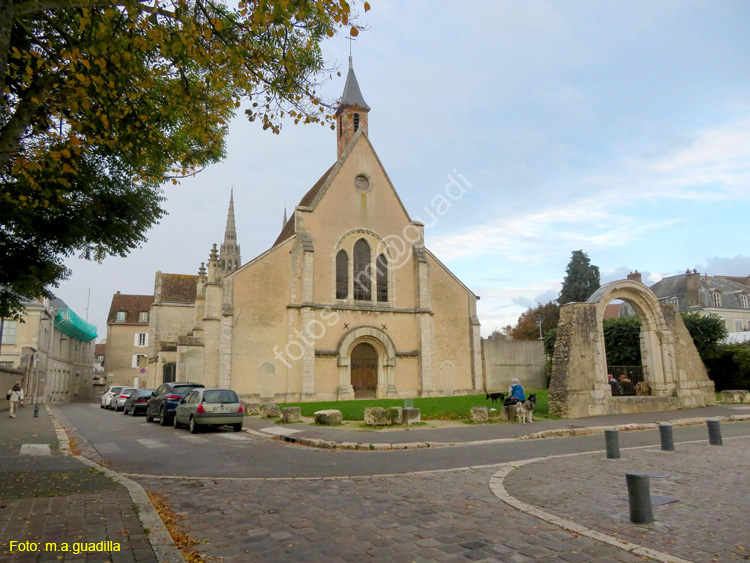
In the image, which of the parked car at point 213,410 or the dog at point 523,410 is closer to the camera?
the dog at point 523,410

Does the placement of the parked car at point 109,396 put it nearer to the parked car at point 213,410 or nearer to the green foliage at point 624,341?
the parked car at point 213,410

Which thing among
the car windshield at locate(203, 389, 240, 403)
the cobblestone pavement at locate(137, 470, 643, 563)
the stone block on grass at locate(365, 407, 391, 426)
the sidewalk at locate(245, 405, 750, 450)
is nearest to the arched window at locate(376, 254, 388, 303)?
the sidewalk at locate(245, 405, 750, 450)

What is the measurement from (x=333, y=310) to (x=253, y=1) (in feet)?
73.9

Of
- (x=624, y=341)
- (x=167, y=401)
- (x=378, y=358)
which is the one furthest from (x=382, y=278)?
(x=167, y=401)

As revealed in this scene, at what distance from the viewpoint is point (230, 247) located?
60.7 meters

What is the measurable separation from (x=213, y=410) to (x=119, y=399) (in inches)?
704

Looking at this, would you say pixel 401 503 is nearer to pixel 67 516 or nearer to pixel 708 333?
pixel 67 516

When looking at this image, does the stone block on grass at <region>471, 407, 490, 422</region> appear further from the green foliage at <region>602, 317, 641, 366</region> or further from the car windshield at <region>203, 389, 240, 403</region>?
the green foliage at <region>602, 317, 641, 366</region>

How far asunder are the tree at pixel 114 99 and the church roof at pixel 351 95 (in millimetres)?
25228

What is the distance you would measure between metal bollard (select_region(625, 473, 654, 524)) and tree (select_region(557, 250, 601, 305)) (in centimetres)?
5073

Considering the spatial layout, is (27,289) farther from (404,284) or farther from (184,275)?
(184,275)

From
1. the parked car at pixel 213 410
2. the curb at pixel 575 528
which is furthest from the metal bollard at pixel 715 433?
the parked car at pixel 213 410

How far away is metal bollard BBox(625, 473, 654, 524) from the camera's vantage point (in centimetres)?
514

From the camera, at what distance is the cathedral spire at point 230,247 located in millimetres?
58875
